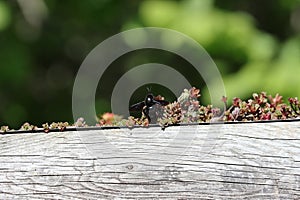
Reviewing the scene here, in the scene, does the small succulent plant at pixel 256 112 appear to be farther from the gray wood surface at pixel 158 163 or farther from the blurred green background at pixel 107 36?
the blurred green background at pixel 107 36

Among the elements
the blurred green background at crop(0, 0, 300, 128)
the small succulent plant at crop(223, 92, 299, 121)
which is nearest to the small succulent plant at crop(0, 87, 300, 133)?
the small succulent plant at crop(223, 92, 299, 121)

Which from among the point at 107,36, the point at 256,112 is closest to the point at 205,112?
the point at 256,112

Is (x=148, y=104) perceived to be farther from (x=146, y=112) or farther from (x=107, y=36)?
(x=107, y=36)

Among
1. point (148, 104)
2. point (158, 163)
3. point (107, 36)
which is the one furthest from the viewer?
point (107, 36)

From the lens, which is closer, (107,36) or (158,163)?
(158,163)

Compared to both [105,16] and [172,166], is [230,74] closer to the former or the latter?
[105,16]

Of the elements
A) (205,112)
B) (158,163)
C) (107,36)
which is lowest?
(158,163)

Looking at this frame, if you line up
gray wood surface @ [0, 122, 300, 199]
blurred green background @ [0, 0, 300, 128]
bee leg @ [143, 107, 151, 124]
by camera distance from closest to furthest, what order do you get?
gray wood surface @ [0, 122, 300, 199]
bee leg @ [143, 107, 151, 124]
blurred green background @ [0, 0, 300, 128]

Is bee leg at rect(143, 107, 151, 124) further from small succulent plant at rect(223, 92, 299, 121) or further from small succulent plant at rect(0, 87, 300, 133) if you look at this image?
small succulent plant at rect(223, 92, 299, 121)
